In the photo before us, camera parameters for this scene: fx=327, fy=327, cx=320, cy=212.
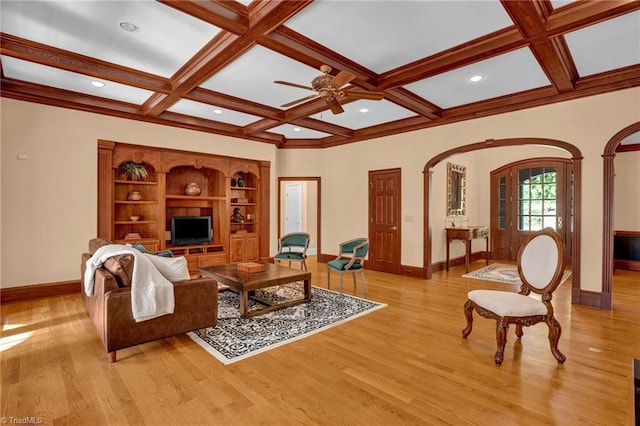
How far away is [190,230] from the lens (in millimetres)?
6512

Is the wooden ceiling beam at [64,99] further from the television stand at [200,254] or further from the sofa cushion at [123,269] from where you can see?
the sofa cushion at [123,269]

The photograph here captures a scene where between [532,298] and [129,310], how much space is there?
3.65 metres

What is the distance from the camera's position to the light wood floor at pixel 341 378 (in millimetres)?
2137

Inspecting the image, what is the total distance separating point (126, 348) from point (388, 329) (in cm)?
259

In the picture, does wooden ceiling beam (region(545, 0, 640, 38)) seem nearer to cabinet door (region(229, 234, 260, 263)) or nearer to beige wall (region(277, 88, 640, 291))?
beige wall (region(277, 88, 640, 291))

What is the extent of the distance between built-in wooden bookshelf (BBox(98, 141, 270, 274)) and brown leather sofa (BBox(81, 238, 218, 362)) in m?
2.63

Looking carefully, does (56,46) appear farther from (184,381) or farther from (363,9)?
(184,381)

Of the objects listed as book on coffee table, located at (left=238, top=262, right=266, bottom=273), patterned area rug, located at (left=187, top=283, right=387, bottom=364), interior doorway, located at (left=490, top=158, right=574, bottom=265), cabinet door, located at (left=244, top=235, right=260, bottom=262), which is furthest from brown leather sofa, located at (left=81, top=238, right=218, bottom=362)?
interior doorway, located at (left=490, top=158, right=574, bottom=265)

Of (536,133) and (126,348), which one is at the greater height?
(536,133)

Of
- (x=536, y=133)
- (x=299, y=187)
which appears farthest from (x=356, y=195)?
(x=536, y=133)

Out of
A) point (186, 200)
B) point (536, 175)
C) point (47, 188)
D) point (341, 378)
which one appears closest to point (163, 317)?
point (341, 378)

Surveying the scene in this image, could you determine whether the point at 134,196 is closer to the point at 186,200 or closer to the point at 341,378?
the point at 186,200

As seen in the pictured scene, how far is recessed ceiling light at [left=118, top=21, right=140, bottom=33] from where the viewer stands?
119 inches

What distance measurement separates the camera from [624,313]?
4.16 meters
